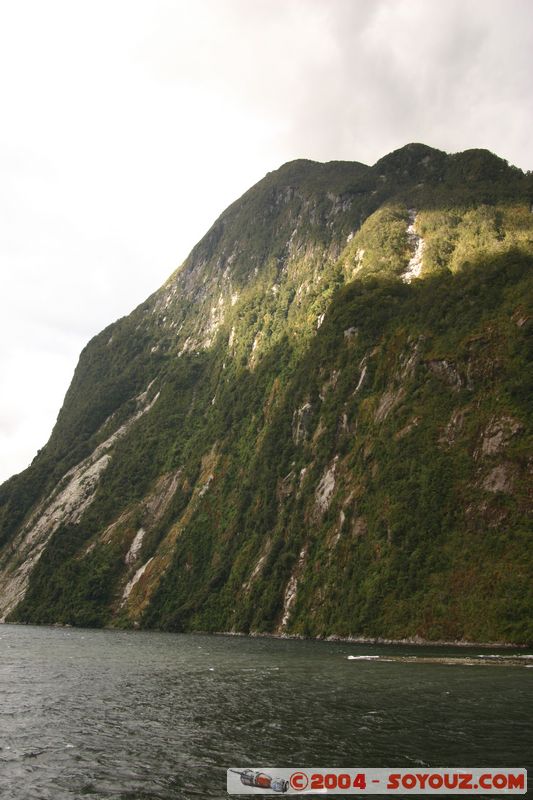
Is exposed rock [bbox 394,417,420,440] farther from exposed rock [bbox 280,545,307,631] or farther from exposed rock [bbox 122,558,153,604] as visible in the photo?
exposed rock [bbox 122,558,153,604]

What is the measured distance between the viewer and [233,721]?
37.0m

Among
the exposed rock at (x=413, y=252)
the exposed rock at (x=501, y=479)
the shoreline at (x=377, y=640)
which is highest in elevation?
the exposed rock at (x=413, y=252)

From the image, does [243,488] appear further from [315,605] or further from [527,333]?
[527,333]

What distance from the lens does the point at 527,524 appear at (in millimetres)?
95625

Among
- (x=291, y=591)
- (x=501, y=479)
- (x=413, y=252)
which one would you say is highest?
(x=413, y=252)

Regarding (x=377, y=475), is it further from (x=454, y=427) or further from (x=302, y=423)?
(x=302, y=423)

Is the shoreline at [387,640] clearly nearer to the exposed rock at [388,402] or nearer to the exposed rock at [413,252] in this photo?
the exposed rock at [388,402]

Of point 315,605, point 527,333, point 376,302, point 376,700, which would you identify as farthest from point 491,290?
point 376,700

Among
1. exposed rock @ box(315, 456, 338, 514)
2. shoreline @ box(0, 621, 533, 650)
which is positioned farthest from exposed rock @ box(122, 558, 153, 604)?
exposed rock @ box(315, 456, 338, 514)

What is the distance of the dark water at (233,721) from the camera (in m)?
26.8

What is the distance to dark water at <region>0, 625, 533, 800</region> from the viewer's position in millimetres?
26781

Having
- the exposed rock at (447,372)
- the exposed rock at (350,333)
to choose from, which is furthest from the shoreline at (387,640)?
the exposed rock at (350,333)

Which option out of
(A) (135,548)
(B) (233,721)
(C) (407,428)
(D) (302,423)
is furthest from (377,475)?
(A) (135,548)

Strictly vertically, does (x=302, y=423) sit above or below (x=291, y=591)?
above
